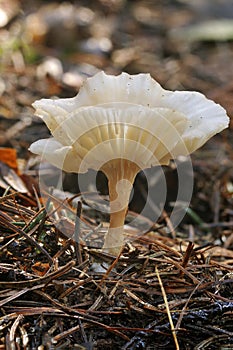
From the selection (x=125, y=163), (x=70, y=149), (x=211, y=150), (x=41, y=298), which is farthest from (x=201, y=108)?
(x=211, y=150)

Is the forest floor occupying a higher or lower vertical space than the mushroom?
lower

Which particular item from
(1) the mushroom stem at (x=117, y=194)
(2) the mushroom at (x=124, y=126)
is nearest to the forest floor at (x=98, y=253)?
(1) the mushroom stem at (x=117, y=194)

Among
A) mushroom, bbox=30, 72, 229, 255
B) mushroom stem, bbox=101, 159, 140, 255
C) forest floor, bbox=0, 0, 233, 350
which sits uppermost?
mushroom, bbox=30, 72, 229, 255

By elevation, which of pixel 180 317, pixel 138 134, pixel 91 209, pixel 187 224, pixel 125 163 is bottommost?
pixel 187 224

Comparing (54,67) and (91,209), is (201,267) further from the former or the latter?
(54,67)

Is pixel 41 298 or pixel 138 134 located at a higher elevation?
pixel 138 134

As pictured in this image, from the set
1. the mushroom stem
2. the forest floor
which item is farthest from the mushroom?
the forest floor

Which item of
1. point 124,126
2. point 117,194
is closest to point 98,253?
point 117,194

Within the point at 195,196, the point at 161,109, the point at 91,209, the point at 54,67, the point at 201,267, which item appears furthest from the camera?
the point at 54,67

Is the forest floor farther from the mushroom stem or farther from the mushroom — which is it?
the mushroom
